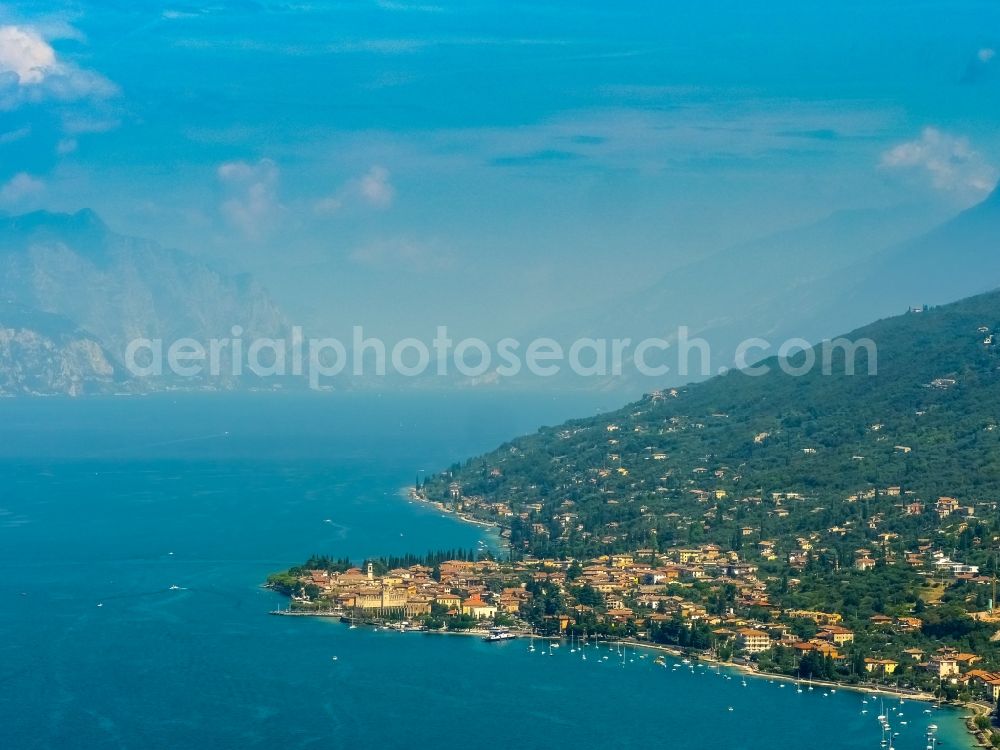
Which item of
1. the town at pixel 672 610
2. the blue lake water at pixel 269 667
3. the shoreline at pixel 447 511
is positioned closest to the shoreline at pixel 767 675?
the town at pixel 672 610

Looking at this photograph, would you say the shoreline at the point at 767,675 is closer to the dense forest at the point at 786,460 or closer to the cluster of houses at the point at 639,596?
the cluster of houses at the point at 639,596

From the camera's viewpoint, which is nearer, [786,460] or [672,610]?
[672,610]

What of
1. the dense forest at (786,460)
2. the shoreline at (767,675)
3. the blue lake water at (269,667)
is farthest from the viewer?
the dense forest at (786,460)

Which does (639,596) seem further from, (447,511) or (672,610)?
(447,511)

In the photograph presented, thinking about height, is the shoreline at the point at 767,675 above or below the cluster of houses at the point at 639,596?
below

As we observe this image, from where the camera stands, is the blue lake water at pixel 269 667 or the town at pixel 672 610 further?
the town at pixel 672 610

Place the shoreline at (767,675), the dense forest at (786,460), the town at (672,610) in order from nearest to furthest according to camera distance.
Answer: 1. the shoreline at (767,675)
2. the town at (672,610)
3. the dense forest at (786,460)

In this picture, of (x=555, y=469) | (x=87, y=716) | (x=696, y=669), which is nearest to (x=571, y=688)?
(x=696, y=669)

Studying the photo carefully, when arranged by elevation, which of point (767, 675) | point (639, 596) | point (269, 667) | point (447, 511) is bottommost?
point (767, 675)

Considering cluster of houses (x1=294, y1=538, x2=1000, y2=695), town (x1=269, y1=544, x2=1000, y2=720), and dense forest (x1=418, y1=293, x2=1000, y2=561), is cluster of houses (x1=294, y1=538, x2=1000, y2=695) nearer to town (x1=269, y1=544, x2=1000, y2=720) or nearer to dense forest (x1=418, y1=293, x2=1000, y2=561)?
town (x1=269, y1=544, x2=1000, y2=720)

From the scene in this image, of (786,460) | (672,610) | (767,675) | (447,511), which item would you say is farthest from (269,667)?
(786,460)
